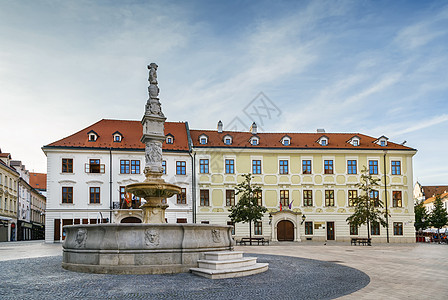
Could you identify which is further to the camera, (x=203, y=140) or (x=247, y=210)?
(x=203, y=140)

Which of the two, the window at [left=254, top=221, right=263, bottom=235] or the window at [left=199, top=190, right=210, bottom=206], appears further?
the window at [left=199, top=190, right=210, bottom=206]

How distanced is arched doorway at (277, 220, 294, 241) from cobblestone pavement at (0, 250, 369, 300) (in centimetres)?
2887

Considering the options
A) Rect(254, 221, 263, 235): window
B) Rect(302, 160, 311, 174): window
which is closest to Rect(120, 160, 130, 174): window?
Rect(254, 221, 263, 235): window

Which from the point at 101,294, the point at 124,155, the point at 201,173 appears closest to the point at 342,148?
the point at 201,173

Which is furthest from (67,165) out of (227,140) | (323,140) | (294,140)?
(323,140)

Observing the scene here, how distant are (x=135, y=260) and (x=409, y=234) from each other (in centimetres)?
3668

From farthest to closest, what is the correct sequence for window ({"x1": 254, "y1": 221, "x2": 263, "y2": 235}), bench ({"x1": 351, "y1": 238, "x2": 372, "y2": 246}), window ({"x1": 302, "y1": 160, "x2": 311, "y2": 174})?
1. window ({"x1": 302, "y1": 160, "x2": 311, "y2": 174})
2. window ({"x1": 254, "y1": 221, "x2": 263, "y2": 235})
3. bench ({"x1": 351, "y1": 238, "x2": 372, "y2": 246})

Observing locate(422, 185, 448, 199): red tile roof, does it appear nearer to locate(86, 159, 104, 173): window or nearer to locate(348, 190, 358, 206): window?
locate(348, 190, 358, 206): window

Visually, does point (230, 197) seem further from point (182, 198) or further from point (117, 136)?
point (117, 136)

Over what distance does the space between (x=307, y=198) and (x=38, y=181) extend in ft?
202

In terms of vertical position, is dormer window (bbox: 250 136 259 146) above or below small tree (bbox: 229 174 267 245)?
above

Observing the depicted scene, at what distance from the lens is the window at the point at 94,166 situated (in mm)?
40000

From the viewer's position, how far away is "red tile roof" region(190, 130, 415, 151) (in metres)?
43.5

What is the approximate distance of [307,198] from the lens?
42719 mm
